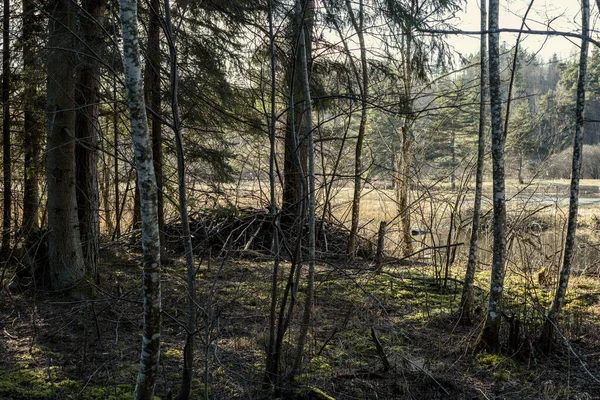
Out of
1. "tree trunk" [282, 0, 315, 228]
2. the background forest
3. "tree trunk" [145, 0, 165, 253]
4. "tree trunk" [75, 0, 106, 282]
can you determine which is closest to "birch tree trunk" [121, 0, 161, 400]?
the background forest

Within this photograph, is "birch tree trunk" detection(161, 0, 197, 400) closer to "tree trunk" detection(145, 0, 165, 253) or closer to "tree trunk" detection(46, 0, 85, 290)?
"tree trunk" detection(145, 0, 165, 253)

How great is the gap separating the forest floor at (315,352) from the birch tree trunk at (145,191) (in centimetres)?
30

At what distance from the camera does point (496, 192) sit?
15.6ft

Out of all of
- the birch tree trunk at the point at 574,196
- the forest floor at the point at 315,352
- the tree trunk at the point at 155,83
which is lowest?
the forest floor at the point at 315,352

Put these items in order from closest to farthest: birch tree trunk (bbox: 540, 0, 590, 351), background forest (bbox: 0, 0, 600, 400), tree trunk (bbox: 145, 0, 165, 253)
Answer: background forest (bbox: 0, 0, 600, 400) < birch tree trunk (bbox: 540, 0, 590, 351) < tree trunk (bbox: 145, 0, 165, 253)

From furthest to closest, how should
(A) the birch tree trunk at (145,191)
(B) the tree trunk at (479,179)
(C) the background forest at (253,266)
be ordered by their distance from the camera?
1. (B) the tree trunk at (479,179)
2. (C) the background forest at (253,266)
3. (A) the birch tree trunk at (145,191)

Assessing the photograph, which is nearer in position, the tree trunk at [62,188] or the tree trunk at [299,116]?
the tree trunk at [299,116]

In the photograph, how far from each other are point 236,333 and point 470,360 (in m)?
2.44

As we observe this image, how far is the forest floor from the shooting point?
398 centimetres

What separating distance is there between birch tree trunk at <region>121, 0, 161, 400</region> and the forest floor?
0.30 m

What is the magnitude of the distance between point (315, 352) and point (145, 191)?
2819 millimetres

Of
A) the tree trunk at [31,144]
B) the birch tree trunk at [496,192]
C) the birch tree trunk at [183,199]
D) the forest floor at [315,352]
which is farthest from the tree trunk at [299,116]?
the tree trunk at [31,144]

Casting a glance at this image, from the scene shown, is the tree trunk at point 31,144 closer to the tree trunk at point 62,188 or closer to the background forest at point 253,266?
the background forest at point 253,266

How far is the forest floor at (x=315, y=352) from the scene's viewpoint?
13.1 ft
